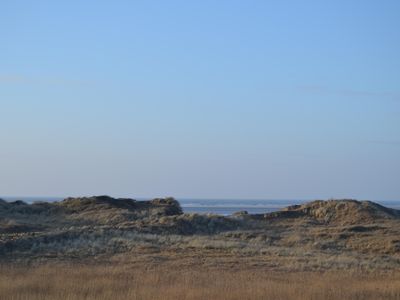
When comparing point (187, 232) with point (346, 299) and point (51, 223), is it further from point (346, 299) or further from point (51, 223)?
point (346, 299)

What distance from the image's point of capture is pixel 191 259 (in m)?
26.2

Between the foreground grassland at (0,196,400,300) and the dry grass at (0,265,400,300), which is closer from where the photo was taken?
the dry grass at (0,265,400,300)

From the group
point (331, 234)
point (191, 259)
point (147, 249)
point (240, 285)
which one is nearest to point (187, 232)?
point (331, 234)

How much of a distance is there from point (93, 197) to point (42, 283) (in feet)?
153

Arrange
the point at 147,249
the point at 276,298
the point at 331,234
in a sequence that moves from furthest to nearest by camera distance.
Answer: the point at 331,234, the point at 147,249, the point at 276,298

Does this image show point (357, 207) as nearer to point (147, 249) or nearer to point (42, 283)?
point (147, 249)

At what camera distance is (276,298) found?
12.3 metres

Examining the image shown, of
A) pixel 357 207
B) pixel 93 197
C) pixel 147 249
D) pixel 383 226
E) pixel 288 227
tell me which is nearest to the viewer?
pixel 147 249

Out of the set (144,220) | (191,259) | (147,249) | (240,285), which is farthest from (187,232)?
(240,285)

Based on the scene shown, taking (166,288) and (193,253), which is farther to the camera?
(193,253)

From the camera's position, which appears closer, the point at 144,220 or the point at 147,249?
the point at 147,249

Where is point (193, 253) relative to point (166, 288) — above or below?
below

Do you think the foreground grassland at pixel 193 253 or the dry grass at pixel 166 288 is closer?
the dry grass at pixel 166 288

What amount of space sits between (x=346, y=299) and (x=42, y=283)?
6559mm
